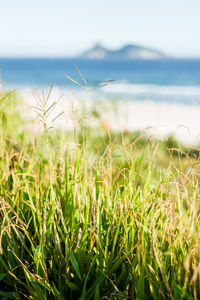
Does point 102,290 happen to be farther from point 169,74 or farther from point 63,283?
point 169,74

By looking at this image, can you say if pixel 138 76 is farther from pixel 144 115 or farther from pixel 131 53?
→ pixel 144 115

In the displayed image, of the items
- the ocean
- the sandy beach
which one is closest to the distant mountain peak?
the ocean

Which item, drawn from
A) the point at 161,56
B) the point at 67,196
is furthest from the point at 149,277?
the point at 161,56

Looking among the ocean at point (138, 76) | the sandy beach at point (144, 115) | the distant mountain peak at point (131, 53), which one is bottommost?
the sandy beach at point (144, 115)

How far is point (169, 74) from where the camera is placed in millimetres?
32938

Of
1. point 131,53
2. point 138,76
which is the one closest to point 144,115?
point 138,76

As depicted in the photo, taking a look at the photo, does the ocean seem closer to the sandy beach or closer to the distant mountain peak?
the distant mountain peak

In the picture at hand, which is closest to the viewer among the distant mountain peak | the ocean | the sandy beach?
the sandy beach

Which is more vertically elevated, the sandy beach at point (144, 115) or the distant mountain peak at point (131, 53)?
the distant mountain peak at point (131, 53)

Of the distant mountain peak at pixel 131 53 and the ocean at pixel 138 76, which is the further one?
the distant mountain peak at pixel 131 53

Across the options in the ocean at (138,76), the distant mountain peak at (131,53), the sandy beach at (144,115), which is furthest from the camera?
the distant mountain peak at (131,53)

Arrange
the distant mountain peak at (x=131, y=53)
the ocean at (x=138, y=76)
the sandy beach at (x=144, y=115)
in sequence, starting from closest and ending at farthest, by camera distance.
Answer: the sandy beach at (x=144, y=115), the ocean at (x=138, y=76), the distant mountain peak at (x=131, y=53)

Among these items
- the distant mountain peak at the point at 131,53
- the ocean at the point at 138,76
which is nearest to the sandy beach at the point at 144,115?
the ocean at the point at 138,76

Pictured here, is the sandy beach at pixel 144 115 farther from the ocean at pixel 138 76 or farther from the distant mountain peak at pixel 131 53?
the distant mountain peak at pixel 131 53
